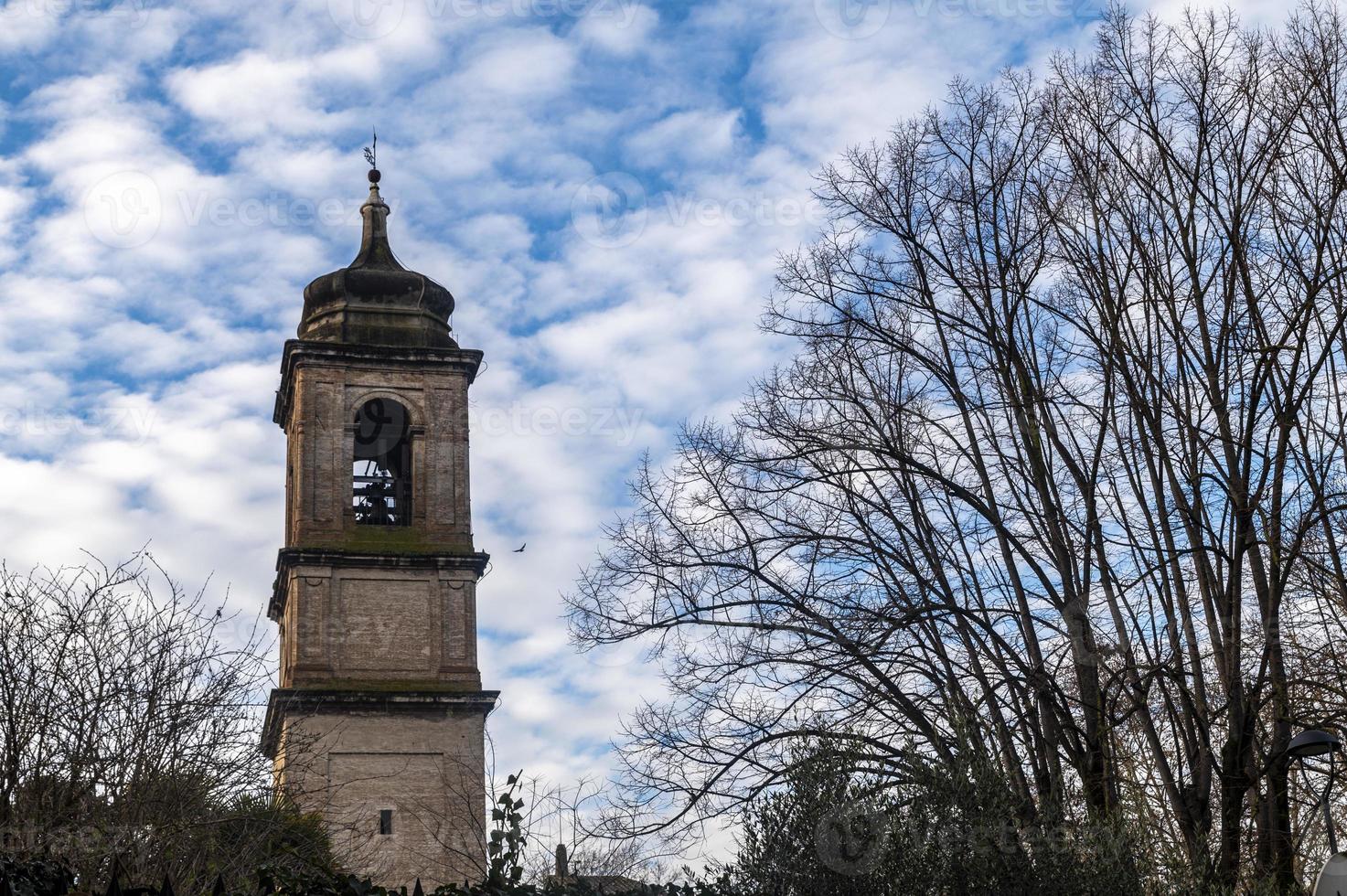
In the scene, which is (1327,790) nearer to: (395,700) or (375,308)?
(395,700)

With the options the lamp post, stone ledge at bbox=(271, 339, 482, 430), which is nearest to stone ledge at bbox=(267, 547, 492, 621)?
stone ledge at bbox=(271, 339, 482, 430)

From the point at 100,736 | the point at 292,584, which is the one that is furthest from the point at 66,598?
the point at 292,584

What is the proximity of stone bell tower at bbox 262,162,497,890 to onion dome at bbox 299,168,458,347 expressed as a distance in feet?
0.13

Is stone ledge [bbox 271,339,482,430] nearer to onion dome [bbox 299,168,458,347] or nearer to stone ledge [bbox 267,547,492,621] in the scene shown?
onion dome [bbox 299,168,458,347]

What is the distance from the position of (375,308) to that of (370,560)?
6125mm

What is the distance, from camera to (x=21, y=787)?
10.1 metres

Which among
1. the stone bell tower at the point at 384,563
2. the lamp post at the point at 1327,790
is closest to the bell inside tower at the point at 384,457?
the stone bell tower at the point at 384,563

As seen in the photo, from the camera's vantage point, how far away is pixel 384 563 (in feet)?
109

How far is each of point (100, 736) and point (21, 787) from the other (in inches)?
24.7

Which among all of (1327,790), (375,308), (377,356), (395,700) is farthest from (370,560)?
(1327,790)

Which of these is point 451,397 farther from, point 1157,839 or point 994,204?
point 1157,839

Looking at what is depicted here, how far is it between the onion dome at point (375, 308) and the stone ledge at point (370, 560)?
5.02 metres

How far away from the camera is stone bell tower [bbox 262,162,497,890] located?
3138cm

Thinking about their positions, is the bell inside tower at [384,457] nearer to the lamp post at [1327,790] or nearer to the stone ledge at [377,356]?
the stone ledge at [377,356]
